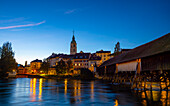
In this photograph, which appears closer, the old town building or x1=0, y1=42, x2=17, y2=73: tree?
Answer: x1=0, y1=42, x2=17, y2=73: tree

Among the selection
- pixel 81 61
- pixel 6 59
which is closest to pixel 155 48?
pixel 6 59

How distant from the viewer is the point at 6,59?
80.6 meters

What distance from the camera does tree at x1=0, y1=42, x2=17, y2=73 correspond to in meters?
78.4

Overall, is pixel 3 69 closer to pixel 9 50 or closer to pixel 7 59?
pixel 7 59

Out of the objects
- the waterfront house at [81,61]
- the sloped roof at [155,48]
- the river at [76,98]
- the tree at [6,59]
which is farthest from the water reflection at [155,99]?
the waterfront house at [81,61]

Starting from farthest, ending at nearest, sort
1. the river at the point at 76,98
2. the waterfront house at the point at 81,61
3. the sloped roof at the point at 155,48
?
the waterfront house at the point at 81,61 → the sloped roof at the point at 155,48 → the river at the point at 76,98

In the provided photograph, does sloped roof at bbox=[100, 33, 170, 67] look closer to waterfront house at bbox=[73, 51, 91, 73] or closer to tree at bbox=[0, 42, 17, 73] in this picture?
tree at bbox=[0, 42, 17, 73]

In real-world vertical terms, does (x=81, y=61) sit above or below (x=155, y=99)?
above

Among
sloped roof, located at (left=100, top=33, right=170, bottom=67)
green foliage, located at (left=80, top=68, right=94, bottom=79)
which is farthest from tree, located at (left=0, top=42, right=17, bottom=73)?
sloped roof, located at (left=100, top=33, right=170, bottom=67)

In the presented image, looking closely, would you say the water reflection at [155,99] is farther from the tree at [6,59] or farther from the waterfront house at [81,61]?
the waterfront house at [81,61]

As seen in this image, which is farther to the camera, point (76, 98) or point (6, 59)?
point (6, 59)

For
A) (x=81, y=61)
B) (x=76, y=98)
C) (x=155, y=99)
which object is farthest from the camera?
(x=81, y=61)

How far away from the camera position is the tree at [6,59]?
78.4 metres

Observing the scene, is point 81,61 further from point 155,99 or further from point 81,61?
point 155,99
